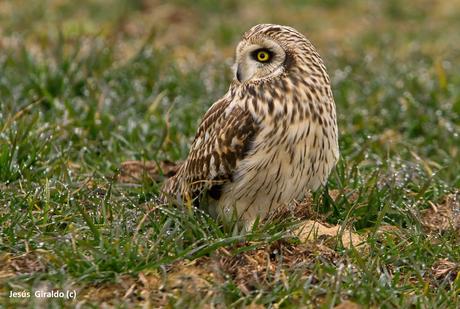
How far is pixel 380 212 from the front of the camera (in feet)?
17.6

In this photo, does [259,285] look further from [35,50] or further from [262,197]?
[35,50]

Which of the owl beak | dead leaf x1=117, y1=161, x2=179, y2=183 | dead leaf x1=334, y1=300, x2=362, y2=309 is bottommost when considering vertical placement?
dead leaf x1=117, y1=161, x2=179, y2=183

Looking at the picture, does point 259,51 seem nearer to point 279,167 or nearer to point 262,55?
point 262,55

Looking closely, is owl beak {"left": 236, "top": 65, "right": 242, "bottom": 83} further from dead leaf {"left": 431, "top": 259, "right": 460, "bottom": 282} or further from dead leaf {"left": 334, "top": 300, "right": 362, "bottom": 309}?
dead leaf {"left": 334, "top": 300, "right": 362, "bottom": 309}

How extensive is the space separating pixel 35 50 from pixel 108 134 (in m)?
2.25

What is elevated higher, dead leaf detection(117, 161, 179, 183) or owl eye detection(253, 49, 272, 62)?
owl eye detection(253, 49, 272, 62)

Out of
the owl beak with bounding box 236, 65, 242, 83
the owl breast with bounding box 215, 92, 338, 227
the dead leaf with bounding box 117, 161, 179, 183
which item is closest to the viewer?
the owl breast with bounding box 215, 92, 338, 227

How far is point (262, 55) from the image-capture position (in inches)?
217

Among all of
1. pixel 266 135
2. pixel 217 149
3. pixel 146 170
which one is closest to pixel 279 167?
pixel 266 135

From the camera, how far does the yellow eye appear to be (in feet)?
18.0

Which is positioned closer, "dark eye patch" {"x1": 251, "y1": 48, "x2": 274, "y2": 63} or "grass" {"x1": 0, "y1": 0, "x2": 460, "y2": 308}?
"grass" {"x1": 0, "y1": 0, "x2": 460, "y2": 308}

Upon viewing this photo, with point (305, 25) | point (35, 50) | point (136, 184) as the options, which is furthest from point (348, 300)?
point (305, 25)

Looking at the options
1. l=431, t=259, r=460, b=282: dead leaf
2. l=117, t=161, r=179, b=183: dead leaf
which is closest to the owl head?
l=117, t=161, r=179, b=183: dead leaf

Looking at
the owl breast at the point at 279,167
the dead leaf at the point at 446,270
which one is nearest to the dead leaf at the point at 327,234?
the owl breast at the point at 279,167
